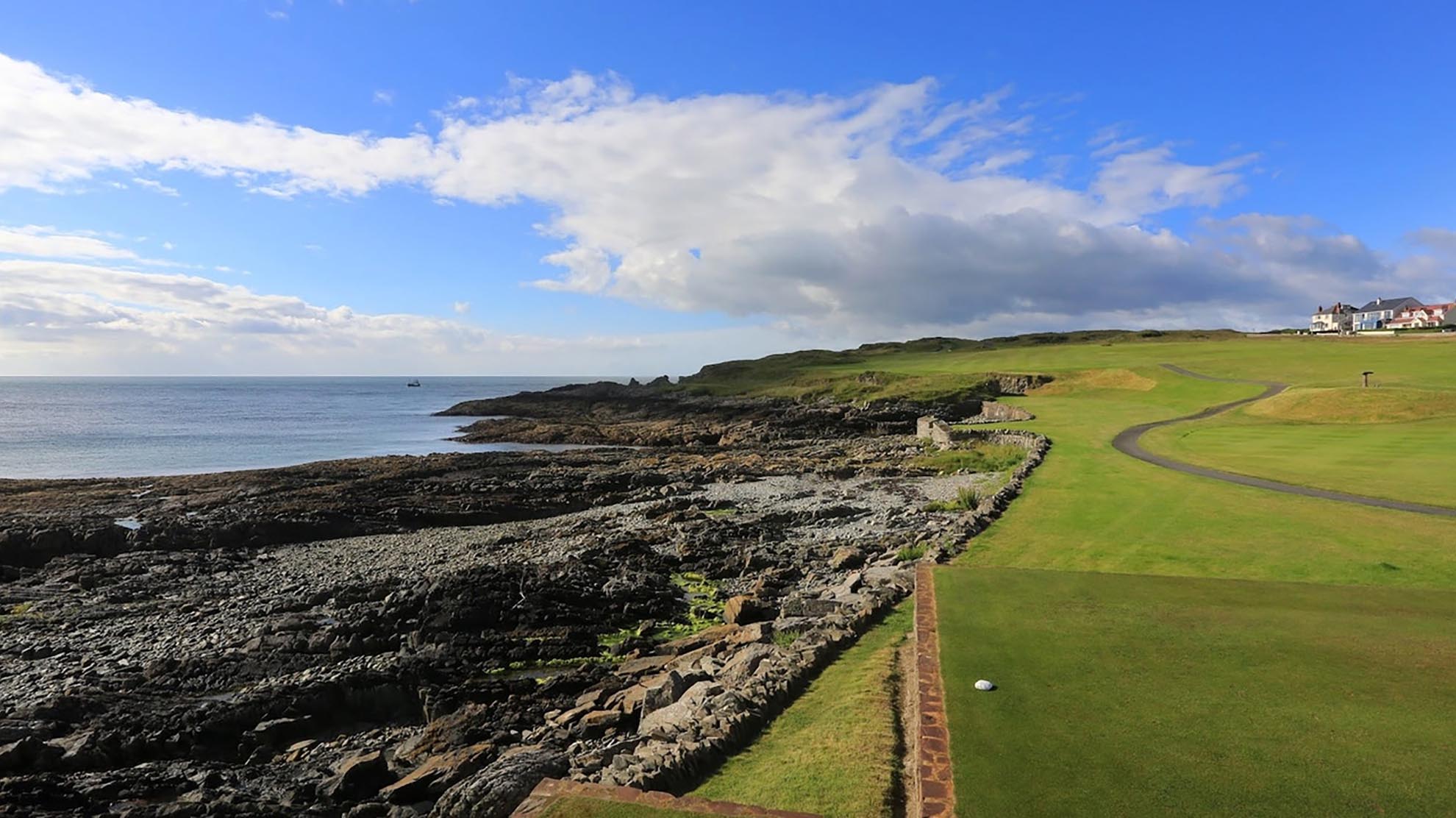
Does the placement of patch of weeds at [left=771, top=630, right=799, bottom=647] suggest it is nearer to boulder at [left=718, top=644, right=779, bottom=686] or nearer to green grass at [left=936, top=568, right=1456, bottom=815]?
boulder at [left=718, top=644, right=779, bottom=686]

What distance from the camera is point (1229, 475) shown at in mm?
22984

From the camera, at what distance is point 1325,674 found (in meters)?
7.64

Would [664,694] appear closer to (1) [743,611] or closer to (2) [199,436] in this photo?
(1) [743,611]

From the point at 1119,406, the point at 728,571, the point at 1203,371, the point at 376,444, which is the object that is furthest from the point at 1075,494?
the point at 376,444

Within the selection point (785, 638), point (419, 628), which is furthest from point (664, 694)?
point (419, 628)

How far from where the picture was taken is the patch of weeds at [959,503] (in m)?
23.9

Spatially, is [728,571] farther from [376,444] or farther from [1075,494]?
[376,444]

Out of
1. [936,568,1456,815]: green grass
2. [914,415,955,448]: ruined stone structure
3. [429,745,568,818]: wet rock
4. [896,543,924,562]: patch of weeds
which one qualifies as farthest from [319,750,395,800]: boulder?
[914,415,955,448]: ruined stone structure

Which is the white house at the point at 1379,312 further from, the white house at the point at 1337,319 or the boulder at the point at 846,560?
the boulder at the point at 846,560

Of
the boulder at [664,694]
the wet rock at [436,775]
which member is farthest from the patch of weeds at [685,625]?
the wet rock at [436,775]

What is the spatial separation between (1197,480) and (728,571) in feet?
47.2

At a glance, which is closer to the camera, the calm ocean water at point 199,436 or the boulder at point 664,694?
the boulder at point 664,694

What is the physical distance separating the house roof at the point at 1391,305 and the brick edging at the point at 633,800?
16107 centimetres

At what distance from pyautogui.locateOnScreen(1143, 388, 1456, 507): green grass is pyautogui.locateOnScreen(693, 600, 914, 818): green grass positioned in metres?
17.8
